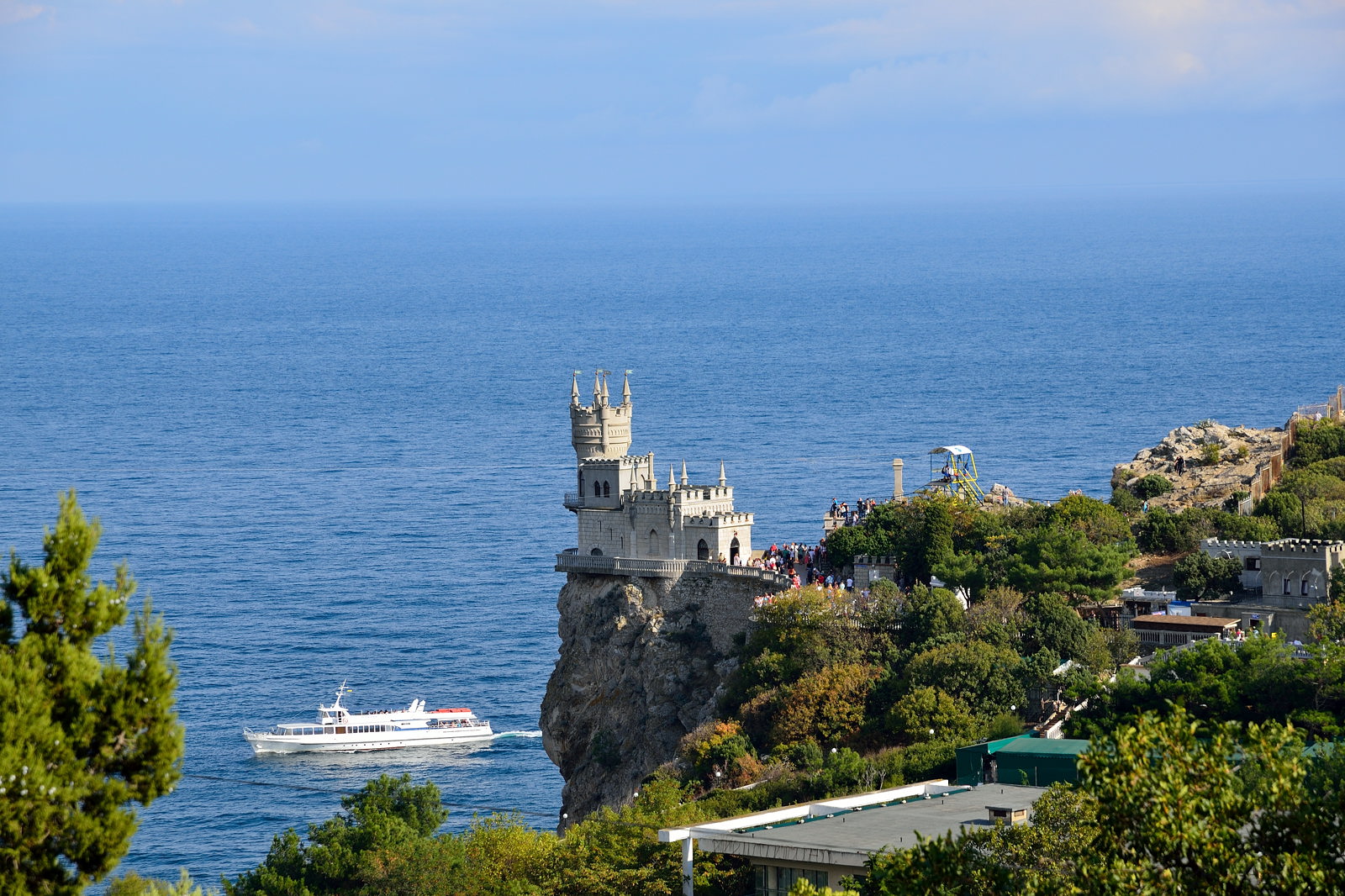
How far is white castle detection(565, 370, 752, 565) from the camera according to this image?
235 ft

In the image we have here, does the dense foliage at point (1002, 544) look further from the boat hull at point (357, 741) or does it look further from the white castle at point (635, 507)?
the boat hull at point (357, 741)

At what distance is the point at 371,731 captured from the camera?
84875 millimetres

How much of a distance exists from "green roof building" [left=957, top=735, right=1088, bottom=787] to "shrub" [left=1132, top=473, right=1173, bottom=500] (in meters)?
31.1

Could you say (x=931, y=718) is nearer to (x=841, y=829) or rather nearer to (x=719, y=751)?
(x=719, y=751)

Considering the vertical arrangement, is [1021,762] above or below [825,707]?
below

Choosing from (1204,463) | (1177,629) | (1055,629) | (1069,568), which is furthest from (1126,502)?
(1177,629)

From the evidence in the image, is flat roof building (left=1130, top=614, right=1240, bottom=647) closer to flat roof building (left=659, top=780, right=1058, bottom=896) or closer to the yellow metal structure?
the yellow metal structure

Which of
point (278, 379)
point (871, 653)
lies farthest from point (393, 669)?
point (278, 379)

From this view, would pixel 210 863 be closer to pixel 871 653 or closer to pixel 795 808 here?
pixel 871 653

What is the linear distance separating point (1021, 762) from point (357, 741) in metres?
42.0

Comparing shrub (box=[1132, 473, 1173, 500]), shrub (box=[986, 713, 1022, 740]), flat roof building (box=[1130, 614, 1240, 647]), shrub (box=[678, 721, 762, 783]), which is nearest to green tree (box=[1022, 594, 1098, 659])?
flat roof building (box=[1130, 614, 1240, 647])

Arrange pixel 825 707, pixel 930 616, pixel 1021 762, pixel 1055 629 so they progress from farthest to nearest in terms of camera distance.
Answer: pixel 930 616
pixel 1055 629
pixel 825 707
pixel 1021 762

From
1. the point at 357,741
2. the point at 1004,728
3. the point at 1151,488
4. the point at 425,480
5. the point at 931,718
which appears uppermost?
the point at 425,480

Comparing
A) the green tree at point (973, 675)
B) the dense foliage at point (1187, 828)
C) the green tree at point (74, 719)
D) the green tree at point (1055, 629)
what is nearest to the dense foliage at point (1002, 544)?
the green tree at point (1055, 629)
